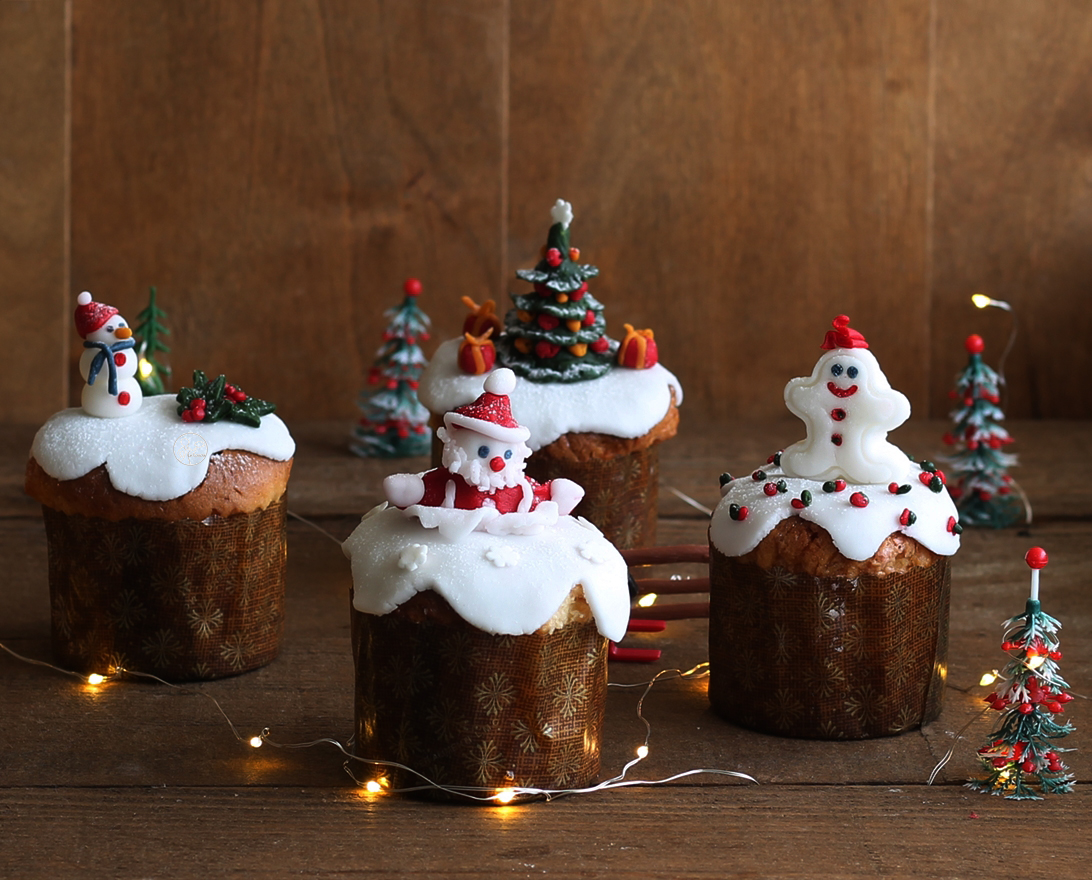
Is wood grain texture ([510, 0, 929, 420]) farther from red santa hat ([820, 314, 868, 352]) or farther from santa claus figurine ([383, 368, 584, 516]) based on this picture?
santa claus figurine ([383, 368, 584, 516])

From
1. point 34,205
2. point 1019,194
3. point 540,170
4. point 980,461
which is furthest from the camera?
point 1019,194

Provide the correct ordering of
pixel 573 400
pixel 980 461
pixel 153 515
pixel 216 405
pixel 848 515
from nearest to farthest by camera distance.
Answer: pixel 848 515
pixel 153 515
pixel 216 405
pixel 573 400
pixel 980 461

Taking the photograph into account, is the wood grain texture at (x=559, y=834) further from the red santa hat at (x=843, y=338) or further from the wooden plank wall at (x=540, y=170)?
the wooden plank wall at (x=540, y=170)

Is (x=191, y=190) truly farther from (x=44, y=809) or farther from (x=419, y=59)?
(x=44, y=809)

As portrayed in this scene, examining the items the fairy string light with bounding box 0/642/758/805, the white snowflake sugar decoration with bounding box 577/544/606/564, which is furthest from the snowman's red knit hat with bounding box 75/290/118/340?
the white snowflake sugar decoration with bounding box 577/544/606/564

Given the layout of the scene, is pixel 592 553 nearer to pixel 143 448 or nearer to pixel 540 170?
pixel 143 448

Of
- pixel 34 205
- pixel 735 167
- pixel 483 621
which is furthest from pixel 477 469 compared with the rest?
pixel 34 205
